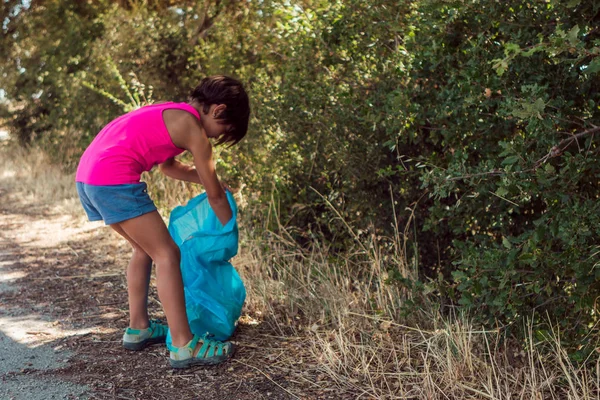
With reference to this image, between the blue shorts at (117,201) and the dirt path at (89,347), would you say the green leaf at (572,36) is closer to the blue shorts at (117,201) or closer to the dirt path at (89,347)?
the dirt path at (89,347)

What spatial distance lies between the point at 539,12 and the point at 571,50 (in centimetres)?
88

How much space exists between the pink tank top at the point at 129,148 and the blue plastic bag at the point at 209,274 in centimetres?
51

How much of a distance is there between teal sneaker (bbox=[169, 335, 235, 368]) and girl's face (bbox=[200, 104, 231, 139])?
41.2 inches

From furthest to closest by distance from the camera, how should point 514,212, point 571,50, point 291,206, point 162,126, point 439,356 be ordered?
point 291,206
point 514,212
point 162,126
point 439,356
point 571,50

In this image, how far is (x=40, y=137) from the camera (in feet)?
38.5

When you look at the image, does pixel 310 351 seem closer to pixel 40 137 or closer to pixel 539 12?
pixel 539 12

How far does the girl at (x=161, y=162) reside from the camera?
132 inches

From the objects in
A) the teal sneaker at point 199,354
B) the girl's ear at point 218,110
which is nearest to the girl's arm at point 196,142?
the girl's ear at point 218,110

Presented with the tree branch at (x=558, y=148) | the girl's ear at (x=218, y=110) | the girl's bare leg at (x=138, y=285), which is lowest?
the girl's bare leg at (x=138, y=285)

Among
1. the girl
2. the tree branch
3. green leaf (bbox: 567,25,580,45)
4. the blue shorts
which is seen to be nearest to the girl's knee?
the girl

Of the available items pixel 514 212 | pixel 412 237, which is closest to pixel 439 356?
pixel 514 212

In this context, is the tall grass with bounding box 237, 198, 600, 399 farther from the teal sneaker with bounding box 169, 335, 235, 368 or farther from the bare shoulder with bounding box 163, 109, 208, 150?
the bare shoulder with bounding box 163, 109, 208, 150

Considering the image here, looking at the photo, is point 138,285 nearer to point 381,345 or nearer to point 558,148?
point 381,345

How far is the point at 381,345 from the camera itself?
3.44 meters
